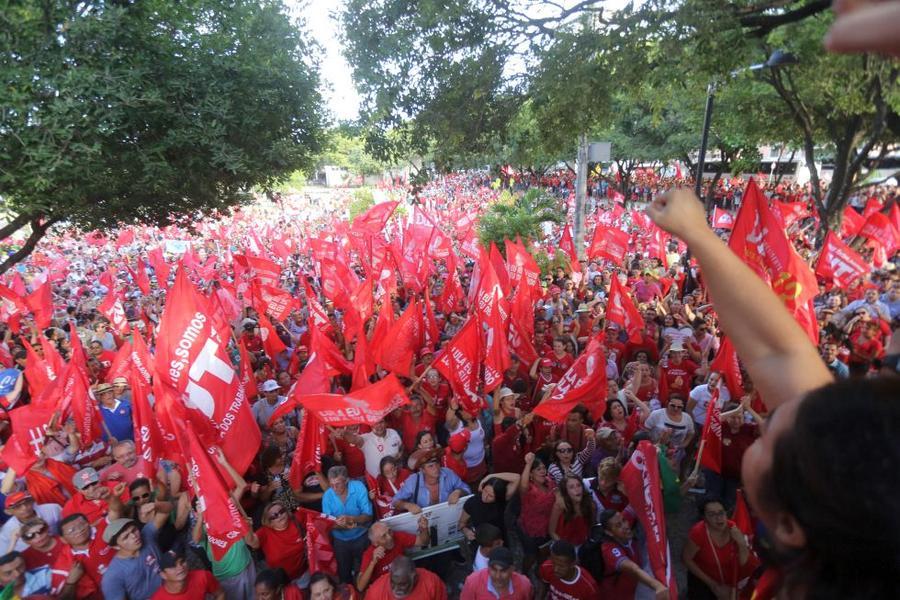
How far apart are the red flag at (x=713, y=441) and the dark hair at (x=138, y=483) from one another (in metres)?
5.36

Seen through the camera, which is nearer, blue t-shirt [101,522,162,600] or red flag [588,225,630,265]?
blue t-shirt [101,522,162,600]

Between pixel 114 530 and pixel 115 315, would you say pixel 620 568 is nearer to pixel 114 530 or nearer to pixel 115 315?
pixel 114 530

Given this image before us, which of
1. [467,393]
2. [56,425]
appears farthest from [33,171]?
[467,393]

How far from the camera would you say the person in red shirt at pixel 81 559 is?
4336 millimetres

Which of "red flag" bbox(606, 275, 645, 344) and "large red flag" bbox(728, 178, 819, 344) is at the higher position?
"large red flag" bbox(728, 178, 819, 344)

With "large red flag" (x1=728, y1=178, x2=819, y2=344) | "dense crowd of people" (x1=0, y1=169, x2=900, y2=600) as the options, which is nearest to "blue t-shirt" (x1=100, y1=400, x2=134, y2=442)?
"dense crowd of people" (x1=0, y1=169, x2=900, y2=600)

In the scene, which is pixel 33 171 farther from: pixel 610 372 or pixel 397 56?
pixel 610 372

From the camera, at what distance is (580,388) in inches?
229

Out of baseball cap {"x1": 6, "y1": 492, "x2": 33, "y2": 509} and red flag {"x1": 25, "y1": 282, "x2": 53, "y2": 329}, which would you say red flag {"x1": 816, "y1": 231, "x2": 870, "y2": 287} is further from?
red flag {"x1": 25, "y1": 282, "x2": 53, "y2": 329}

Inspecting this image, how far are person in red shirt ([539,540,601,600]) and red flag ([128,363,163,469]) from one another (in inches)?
167

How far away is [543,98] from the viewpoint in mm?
6156

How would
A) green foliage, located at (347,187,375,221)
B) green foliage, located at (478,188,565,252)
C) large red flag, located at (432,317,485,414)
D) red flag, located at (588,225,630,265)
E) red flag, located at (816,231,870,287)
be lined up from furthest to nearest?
1. green foliage, located at (347,187,375,221)
2. green foliage, located at (478,188,565,252)
3. red flag, located at (588,225,630,265)
4. red flag, located at (816,231,870,287)
5. large red flag, located at (432,317,485,414)

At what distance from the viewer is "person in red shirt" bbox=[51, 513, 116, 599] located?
4336mm

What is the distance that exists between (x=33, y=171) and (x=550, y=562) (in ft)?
21.5
